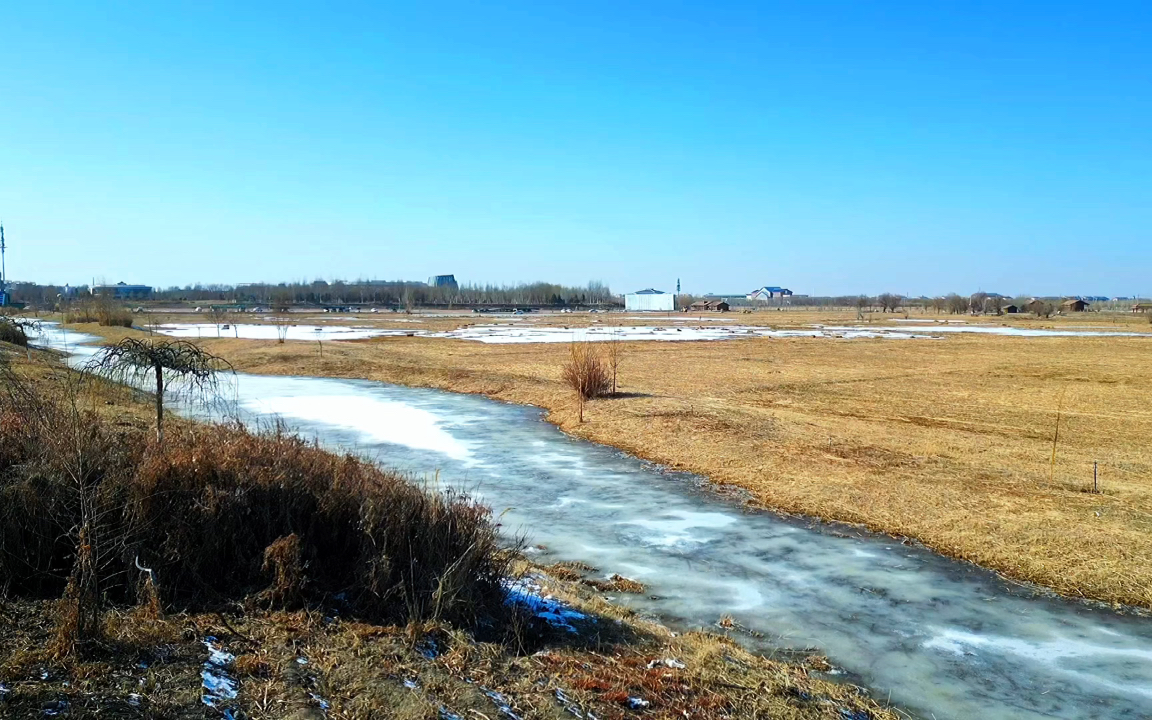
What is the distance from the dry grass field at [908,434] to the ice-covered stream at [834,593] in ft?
2.99

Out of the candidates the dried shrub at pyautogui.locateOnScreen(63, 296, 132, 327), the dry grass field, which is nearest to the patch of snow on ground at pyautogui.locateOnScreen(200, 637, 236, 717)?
the dry grass field

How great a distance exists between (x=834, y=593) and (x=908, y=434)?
987cm

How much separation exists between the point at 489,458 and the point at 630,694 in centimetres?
1004

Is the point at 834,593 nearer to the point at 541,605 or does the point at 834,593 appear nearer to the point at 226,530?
the point at 541,605

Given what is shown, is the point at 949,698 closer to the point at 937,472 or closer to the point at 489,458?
the point at 937,472

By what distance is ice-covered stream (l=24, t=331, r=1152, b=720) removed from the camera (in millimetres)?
6352

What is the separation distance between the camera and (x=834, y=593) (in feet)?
27.3

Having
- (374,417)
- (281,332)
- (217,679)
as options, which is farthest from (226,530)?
(281,332)

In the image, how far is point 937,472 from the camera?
13.3 m

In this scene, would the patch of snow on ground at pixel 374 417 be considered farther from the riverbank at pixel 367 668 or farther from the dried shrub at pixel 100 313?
the dried shrub at pixel 100 313

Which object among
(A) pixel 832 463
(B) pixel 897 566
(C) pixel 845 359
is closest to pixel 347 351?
(C) pixel 845 359

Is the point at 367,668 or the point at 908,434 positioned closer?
the point at 367,668

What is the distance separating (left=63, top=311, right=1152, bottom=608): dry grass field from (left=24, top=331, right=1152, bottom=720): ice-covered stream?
910 millimetres

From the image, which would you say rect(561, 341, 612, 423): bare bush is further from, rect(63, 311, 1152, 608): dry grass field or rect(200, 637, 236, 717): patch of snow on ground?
rect(200, 637, 236, 717): patch of snow on ground
